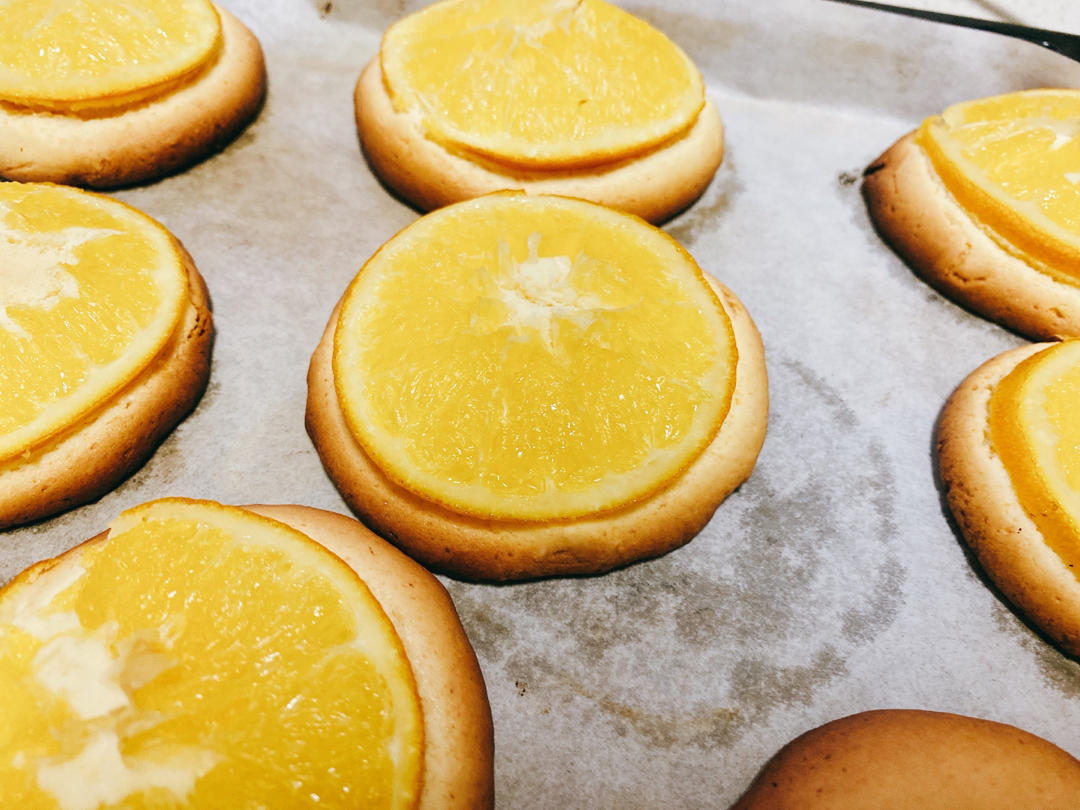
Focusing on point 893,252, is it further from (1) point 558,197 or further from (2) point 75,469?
(2) point 75,469

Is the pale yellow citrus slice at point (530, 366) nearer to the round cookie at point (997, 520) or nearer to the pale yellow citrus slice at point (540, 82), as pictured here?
the pale yellow citrus slice at point (540, 82)

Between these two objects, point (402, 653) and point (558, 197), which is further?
point (558, 197)

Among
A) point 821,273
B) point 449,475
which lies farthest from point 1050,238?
point 449,475

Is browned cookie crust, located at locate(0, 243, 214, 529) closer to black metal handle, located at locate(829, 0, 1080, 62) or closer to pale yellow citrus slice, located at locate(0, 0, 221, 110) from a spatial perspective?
pale yellow citrus slice, located at locate(0, 0, 221, 110)

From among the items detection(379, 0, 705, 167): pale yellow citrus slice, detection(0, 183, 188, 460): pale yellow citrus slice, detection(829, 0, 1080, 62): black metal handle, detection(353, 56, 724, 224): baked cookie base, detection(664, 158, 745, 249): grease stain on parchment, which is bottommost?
detection(0, 183, 188, 460): pale yellow citrus slice

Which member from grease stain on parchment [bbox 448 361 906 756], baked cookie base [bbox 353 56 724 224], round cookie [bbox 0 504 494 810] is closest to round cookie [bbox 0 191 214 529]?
round cookie [bbox 0 504 494 810]

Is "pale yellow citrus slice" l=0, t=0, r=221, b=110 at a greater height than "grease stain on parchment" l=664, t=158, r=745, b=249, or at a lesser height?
greater

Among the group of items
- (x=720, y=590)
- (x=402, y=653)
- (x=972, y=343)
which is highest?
(x=972, y=343)
